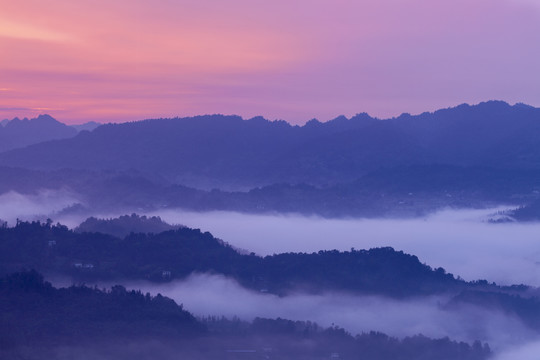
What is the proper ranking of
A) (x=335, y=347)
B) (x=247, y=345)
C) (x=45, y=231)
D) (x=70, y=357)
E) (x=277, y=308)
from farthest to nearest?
1. (x=45, y=231)
2. (x=277, y=308)
3. (x=335, y=347)
4. (x=247, y=345)
5. (x=70, y=357)

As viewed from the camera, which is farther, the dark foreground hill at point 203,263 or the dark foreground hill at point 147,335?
the dark foreground hill at point 203,263

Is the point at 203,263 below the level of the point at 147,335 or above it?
above

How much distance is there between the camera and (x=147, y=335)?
10631 centimetres

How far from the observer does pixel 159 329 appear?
356ft

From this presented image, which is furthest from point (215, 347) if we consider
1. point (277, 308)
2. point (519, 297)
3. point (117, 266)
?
point (519, 297)

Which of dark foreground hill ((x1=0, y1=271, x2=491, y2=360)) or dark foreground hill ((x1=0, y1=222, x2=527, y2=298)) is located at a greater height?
dark foreground hill ((x1=0, y1=222, x2=527, y2=298))

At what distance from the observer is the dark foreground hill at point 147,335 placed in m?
100

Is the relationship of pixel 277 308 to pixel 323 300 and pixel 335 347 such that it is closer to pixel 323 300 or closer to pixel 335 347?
pixel 323 300

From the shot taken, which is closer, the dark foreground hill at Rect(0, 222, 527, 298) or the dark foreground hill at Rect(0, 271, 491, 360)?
the dark foreground hill at Rect(0, 271, 491, 360)

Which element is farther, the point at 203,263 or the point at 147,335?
the point at 203,263

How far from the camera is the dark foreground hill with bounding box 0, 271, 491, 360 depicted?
10006 cm

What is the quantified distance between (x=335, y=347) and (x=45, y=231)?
169ft

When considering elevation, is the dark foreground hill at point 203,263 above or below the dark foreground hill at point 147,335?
above

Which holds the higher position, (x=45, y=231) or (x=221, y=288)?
(x=45, y=231)
